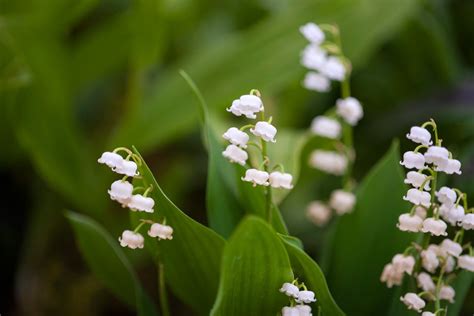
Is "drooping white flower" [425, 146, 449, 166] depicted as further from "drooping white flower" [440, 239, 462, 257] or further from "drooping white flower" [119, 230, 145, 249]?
"drooping white flower" [119, 230, 145, 249]

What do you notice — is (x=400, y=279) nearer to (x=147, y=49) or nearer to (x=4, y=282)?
(x=147, y=49)

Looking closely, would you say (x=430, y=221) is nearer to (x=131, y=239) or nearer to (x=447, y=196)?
(x=447, y=196)

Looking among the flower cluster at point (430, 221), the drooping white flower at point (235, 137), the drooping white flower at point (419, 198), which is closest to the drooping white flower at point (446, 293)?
the flower cluster at point (430, 221)

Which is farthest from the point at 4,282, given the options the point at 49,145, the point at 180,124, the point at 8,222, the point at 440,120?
the point at 440,120

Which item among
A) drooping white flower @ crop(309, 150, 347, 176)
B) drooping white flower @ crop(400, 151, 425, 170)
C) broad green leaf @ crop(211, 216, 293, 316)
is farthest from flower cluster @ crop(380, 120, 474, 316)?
drooping white flower @ crop(309, 150, 347, 176)

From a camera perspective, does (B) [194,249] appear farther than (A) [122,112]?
No

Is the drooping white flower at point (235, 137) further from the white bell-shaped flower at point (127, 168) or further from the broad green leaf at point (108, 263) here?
the broad green leaf at point (108, 263)
